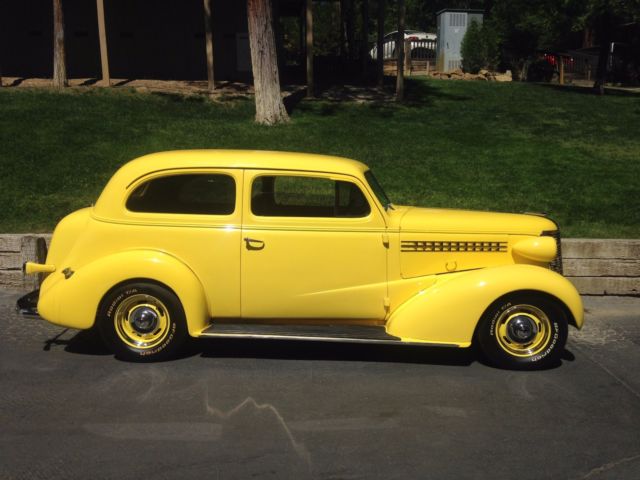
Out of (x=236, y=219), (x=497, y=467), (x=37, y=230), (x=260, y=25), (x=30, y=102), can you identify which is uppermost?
(x=260, y=25)

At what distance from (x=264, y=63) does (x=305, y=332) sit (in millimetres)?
9104

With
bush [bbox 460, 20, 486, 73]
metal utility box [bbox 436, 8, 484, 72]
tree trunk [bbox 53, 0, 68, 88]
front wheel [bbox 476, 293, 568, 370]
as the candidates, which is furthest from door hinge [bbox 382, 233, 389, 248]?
metal utility box [bbox 436, 8, 484, 72]

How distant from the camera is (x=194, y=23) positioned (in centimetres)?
2167

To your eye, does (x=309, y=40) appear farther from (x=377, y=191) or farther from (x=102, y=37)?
(x=377, y=191)

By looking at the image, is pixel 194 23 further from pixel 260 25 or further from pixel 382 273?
pixel 382 273

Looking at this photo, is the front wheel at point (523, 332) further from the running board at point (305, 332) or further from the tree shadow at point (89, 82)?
the tree shadow at point (89, 82)

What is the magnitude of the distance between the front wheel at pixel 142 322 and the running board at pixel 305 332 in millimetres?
309

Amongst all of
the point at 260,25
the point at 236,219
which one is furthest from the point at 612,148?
the point at 236,219

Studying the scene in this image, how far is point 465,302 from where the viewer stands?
5684mm

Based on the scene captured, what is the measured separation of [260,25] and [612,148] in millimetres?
7361

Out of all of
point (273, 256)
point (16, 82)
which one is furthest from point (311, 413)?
point (16, 82)

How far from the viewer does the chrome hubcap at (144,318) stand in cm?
590

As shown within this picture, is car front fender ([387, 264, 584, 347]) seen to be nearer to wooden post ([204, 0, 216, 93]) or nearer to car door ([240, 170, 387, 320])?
car door ([240, 170, 387, 320])

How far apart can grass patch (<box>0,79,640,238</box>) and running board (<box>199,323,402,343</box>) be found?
461cm
